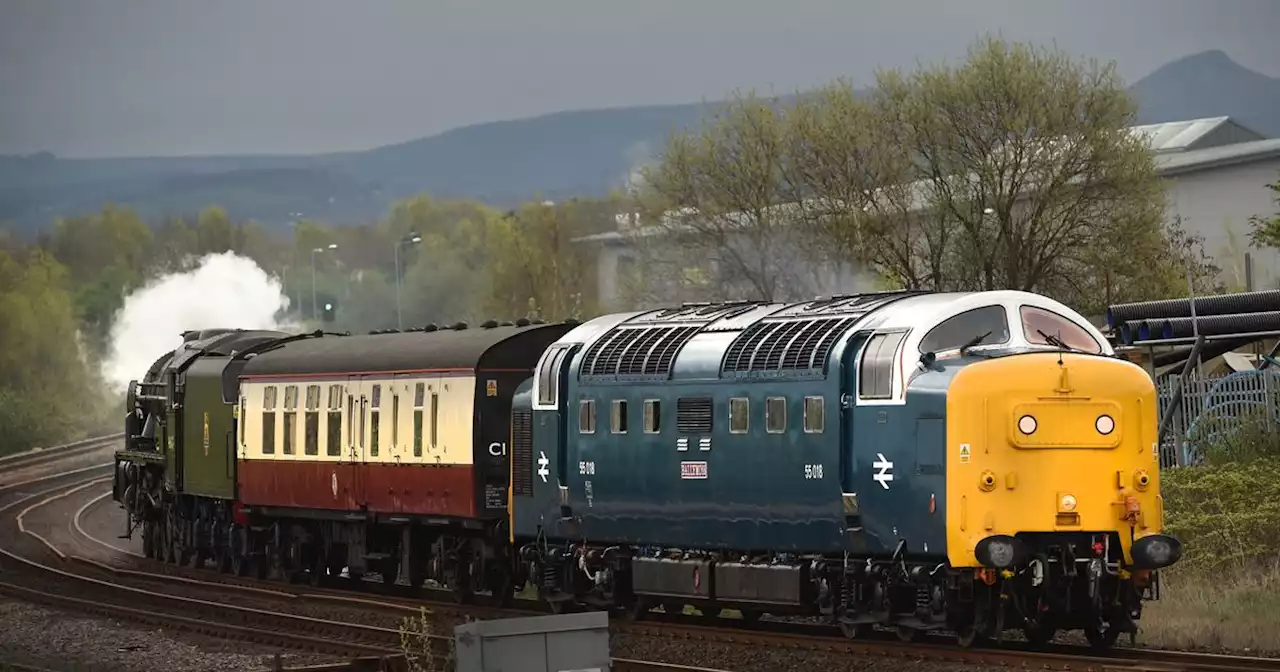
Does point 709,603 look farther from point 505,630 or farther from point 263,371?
point 263,371

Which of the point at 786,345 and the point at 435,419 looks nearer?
the point at 786,345

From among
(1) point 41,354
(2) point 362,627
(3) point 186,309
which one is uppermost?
(3) point 186,309

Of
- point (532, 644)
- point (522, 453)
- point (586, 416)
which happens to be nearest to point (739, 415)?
point (586, 416)

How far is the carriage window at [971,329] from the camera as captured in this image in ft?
65.8

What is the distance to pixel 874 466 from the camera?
2027 cm

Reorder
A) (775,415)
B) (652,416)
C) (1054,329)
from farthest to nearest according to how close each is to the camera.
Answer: (652,416) < (775,415) < (1054,329)

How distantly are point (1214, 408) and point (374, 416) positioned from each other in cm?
1271

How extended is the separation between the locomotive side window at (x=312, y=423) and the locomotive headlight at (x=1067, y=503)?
16065 millimetres

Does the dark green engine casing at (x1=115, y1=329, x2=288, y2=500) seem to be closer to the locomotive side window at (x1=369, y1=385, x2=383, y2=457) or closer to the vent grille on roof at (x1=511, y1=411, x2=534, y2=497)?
the locomotive side window at (x1=369, y1=385, x2=383, y2=457)

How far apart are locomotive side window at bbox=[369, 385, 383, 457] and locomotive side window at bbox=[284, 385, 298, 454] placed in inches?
114

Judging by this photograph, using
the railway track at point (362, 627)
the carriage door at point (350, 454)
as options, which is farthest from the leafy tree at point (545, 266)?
the carriage door at point (350, 454)

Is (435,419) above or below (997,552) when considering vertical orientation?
above

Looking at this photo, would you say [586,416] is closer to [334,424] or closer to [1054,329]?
[1054,329]

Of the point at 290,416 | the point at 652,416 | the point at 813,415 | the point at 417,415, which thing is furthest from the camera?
the point at 290,416
